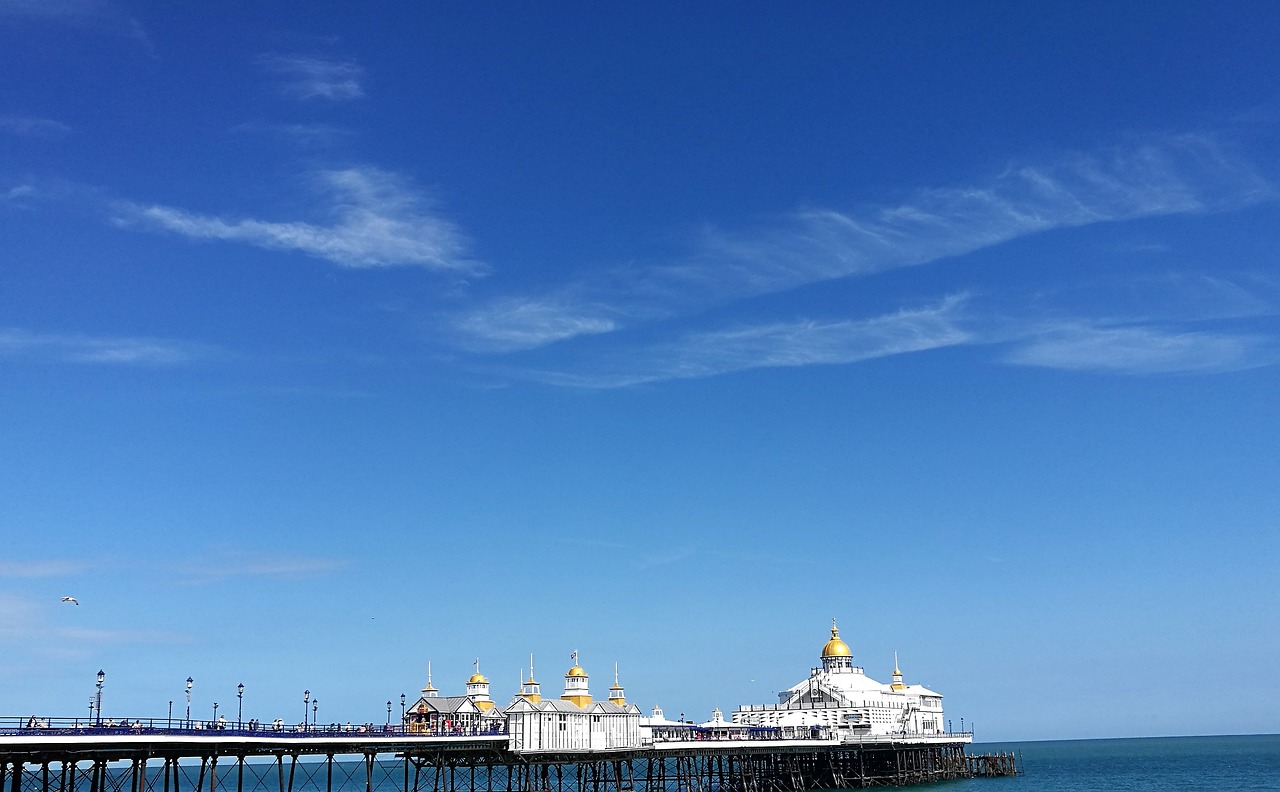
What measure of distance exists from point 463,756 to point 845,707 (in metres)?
61.4

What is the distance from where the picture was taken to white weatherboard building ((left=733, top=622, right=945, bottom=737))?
5217 inches

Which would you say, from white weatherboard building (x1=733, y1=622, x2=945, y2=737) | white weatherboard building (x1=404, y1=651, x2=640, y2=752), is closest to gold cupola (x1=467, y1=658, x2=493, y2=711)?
white weatherboard building (x1=404, y1=651, x2=640, y2=752)

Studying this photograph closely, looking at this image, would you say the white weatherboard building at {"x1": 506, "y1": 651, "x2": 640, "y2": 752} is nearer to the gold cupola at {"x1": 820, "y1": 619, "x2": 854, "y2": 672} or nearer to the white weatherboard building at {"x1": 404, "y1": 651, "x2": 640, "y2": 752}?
the white weatherboard building at {"x1": 404, "y1": 651, "x2": 640, "y2": 752}

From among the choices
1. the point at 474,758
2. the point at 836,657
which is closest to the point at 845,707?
the point at 836,657

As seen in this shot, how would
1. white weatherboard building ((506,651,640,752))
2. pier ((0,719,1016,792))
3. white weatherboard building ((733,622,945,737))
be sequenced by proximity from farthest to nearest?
1. white weatherboard building ((733,622,945,737))
2. white weatherboard building ((506,651,640,752))
3. pier ((0,719,1016,792))

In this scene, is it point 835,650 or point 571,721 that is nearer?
point 571,721

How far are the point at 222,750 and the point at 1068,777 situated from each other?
118 meters

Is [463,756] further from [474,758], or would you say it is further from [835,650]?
[835,650]

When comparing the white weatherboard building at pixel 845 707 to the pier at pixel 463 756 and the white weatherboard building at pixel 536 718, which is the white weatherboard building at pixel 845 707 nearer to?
the pier at pixel 463 756

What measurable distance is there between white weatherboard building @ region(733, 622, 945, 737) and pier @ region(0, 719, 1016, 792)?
4215 millimetres

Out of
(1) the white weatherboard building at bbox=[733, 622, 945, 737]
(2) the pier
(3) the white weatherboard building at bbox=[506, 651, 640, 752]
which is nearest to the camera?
(2) the pier

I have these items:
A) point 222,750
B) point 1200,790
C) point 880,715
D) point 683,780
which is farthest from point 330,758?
point 1200,790

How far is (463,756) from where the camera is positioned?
83.9 m

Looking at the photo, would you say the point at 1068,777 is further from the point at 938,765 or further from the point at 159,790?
the point at 159,790
